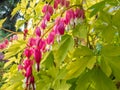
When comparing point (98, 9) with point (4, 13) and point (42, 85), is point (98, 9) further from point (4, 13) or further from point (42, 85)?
point (4, 13)

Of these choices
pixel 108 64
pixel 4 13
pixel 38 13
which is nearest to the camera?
pixel 108 64

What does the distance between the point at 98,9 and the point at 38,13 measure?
0.66 metres

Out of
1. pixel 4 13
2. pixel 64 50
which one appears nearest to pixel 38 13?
pixel 64 50

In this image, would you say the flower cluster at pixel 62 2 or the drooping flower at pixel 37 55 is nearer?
the drooping flower at pixel 37 55

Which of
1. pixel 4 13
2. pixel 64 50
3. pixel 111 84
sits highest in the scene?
pixel 64 50

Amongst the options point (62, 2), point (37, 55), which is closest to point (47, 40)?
point (37, 55)

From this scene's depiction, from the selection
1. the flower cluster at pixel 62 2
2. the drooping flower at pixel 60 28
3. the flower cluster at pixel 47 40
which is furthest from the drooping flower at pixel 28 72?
the flower cluster at pixel 62 2

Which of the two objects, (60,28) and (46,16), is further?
(46,16)

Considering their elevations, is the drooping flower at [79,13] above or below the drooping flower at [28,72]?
above

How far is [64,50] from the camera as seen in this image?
99cm

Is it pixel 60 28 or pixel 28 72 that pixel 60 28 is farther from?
pixel 28 72

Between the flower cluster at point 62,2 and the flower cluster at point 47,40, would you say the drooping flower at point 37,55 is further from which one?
the flower cluster at point 62,2

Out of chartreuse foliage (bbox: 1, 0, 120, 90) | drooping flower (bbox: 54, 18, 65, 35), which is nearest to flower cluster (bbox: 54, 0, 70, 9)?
chartreuse foliage (bbox: 1, 0, 120, 90)

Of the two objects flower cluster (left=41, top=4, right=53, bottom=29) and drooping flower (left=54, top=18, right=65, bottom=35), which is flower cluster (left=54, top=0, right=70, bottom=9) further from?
drooping flower (left=54, top=18, right=65, bottom=35)
